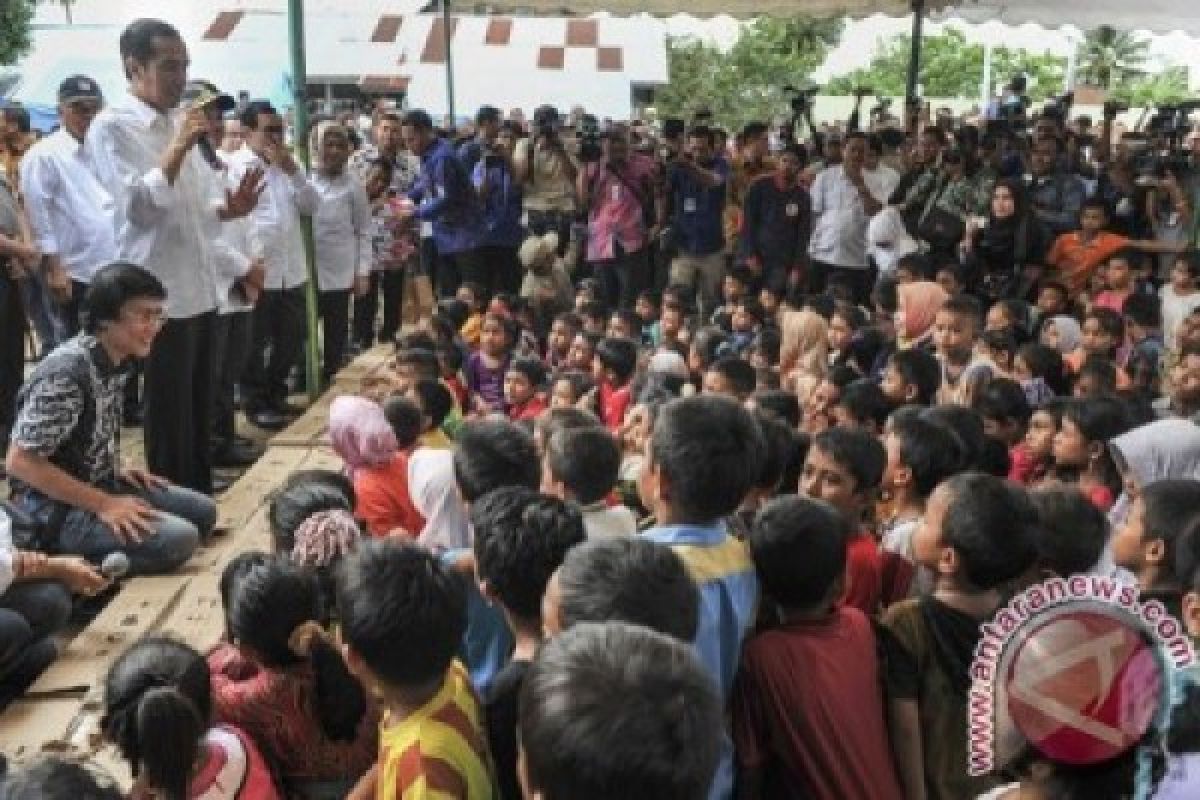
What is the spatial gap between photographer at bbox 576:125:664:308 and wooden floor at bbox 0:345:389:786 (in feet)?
11.1

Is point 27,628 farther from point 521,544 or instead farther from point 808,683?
point 808,683

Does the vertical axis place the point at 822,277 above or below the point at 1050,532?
below

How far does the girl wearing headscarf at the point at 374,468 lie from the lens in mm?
3217

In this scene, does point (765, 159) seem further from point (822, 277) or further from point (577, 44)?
point (577, 44)

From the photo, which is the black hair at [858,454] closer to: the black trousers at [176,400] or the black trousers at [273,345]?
the black trousers at [176,400]

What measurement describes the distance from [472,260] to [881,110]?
6.71 metres

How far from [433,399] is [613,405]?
1.06m

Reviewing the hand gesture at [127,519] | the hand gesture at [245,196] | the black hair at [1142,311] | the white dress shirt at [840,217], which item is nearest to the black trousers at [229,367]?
the hand gesture at [245,196]

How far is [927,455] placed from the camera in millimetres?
2775

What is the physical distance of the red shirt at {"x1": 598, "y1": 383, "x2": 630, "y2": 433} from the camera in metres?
4.66

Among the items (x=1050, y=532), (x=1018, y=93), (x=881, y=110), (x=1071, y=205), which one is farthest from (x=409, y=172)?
(x=1018, y=93)

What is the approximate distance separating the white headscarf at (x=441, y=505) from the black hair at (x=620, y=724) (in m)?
1.71

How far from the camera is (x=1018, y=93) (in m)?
13.3

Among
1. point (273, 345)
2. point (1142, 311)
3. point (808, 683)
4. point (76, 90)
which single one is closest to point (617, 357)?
point (273, 345)
